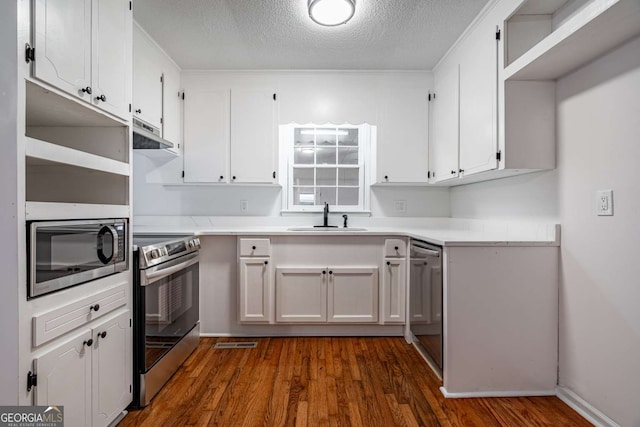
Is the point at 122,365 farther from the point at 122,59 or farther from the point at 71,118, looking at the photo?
the point at 122,59

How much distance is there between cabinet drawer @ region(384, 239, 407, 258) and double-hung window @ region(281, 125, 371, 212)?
688 millimetres

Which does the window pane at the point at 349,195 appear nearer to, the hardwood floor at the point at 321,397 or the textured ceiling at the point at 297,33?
the textured ceiling at the point at 297,33

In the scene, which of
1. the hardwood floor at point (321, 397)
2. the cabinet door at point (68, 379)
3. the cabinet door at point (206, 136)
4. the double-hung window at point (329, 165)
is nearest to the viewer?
the cabinet door at point (68, 379)

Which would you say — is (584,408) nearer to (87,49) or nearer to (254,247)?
(254,247)

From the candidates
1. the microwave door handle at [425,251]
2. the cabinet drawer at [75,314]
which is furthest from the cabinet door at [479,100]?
the cabinet drawer at [75,314]

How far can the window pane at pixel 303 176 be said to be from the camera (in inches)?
127

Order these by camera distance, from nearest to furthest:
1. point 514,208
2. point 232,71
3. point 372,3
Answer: point 372,3 → point 514,208 → point 232,71

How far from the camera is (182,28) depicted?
7.43 feet

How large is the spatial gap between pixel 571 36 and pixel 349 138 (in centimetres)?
202

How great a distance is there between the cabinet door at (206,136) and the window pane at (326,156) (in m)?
0.69

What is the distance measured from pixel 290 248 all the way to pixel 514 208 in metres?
1.67

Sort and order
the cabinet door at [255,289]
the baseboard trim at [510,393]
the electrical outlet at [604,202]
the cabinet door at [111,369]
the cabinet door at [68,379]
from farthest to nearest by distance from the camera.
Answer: the cabinet door at [255,289] < the baseboard trim at [510,393] < the electrical outlet at [604,202] < the cabinet door at [111,369] < the cabinet door at [68,379]

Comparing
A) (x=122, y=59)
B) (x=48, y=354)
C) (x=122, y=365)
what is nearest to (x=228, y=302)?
(x=122, y=365)

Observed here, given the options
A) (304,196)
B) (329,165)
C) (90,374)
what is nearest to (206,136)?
(304,196)
